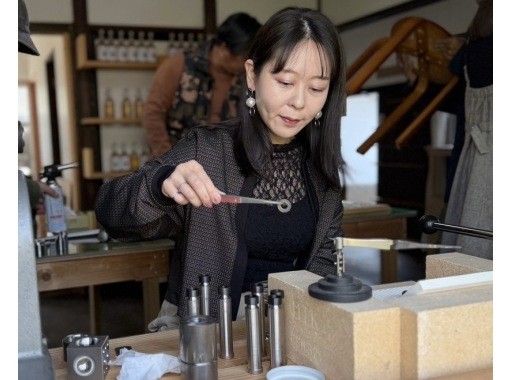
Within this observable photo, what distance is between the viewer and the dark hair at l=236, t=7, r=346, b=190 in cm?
149

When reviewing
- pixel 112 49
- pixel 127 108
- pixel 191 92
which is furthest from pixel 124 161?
pixel 191 92

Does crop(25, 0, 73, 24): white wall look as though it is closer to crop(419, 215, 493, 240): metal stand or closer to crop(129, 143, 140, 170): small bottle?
crop(129, 143, 140, 170): small bottle

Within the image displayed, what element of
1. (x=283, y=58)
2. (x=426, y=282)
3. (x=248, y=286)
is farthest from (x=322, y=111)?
(x=426, y=282)

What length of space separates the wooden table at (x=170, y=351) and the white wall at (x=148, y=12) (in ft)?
13.9

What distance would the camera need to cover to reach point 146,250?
2.59 meters

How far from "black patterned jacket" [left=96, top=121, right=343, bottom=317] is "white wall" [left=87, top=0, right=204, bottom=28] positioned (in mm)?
3800

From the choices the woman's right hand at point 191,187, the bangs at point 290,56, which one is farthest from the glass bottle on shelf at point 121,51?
the woman's right hand at point 191,187

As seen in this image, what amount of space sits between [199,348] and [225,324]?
0.62ft

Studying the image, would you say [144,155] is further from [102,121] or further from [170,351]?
[170,351]

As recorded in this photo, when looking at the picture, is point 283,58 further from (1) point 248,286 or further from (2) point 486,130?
(2) point 486,130

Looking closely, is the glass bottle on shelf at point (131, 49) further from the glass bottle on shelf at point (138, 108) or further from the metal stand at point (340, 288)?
the metal stand at point (340, 288)

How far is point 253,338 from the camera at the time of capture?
1.07 metres

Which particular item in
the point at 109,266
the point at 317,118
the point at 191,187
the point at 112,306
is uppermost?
the point at 317,118
